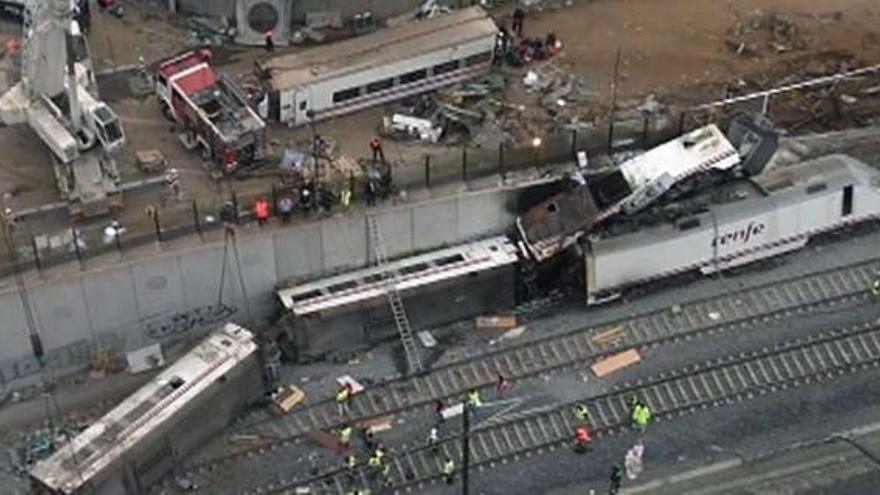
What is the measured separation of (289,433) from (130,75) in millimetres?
12370

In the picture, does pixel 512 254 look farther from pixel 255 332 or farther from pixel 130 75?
pixel 130 75

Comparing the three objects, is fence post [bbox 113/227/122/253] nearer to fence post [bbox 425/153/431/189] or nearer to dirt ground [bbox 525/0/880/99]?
fence post [bbox 425/153/431/189]

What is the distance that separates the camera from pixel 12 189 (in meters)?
38.3

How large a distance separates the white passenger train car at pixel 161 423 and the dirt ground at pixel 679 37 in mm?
13657

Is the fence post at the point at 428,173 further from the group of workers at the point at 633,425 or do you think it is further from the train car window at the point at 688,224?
the group of workers at the point at 633,425

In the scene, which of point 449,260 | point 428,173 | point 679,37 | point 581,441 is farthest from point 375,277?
point 679,37

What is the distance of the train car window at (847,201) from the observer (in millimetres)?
40000

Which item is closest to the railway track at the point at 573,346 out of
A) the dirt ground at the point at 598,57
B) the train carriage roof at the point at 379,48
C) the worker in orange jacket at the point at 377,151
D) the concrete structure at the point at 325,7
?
the dirt ground at the point at 598,57

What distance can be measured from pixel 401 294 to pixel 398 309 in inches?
15.0

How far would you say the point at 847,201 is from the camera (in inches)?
1582

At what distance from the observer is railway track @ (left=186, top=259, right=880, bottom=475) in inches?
1414

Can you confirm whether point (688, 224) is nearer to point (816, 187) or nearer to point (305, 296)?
point (816, 187)

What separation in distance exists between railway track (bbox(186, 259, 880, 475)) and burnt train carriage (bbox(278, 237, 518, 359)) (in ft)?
4.95

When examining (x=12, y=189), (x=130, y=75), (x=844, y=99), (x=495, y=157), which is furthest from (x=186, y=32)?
(x=844, y=99)
